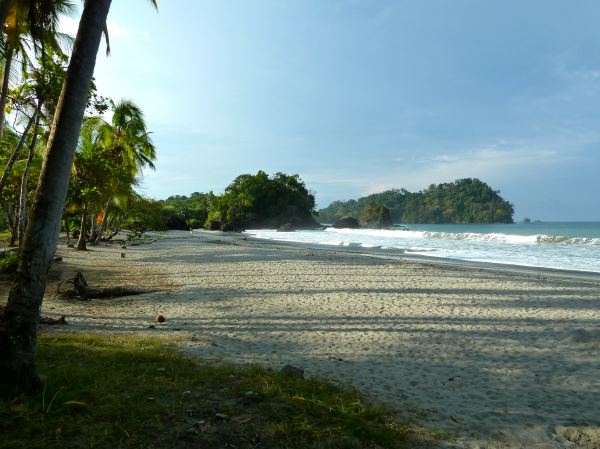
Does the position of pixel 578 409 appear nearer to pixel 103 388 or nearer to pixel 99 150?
pixel 103 388

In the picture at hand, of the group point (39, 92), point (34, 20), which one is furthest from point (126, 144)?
point (34, 20)

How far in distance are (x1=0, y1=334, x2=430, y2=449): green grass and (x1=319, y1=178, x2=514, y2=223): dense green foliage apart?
12434 centimetres

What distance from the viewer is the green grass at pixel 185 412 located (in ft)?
9.90

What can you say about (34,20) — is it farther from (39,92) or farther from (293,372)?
(293,372)

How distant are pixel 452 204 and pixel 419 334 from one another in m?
129

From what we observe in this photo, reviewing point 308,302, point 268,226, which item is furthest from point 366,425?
point 268,226

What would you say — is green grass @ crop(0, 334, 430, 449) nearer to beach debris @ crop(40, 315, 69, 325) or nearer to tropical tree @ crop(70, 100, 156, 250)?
beach debris @ crop(40, 315, 69, 325)

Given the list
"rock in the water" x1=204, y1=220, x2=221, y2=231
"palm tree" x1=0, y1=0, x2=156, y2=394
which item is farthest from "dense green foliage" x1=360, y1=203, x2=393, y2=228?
"palm tree" x1=0, y1=0, x2=156, y2=394

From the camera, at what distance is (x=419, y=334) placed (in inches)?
274

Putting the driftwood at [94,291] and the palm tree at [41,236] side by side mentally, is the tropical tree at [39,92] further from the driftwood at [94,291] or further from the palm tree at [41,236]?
the palm tree at [41,236]

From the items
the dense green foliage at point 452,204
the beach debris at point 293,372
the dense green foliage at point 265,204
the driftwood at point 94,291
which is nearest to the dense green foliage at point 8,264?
the driftwood at point 94,291

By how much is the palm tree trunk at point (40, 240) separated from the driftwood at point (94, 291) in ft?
20.8

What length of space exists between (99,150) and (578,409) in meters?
19.6

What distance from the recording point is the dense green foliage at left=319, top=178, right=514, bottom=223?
117 m
